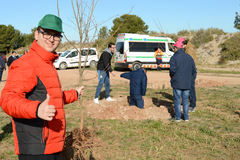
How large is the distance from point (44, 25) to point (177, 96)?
4.04 meters

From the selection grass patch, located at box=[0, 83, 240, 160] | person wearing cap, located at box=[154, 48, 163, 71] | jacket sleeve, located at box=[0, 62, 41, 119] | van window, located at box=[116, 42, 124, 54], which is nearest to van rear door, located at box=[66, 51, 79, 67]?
van window, located at box=[116, 42, 124, 54]

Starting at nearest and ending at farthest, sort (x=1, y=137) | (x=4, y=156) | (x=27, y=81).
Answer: (x=27, y=81) < (x=4, y=156) < (x=1, y=137)

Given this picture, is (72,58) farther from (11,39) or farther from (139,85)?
(11,39)

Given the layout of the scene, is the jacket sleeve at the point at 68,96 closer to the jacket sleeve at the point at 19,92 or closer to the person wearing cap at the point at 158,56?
the jacket sleeve at the point at 19,92

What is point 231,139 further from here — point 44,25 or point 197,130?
point 44,25

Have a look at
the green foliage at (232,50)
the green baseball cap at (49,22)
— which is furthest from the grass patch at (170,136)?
the green foliage at (232,50)

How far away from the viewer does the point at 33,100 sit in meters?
1.69

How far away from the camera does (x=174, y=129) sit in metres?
4.68

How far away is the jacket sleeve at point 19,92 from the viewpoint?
1.44 metres

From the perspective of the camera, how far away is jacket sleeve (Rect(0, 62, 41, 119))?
4.72ft

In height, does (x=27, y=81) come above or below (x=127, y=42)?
below

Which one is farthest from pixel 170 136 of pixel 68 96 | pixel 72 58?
pixel 72 58

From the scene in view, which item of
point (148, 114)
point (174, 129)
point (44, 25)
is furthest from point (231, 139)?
point (44, 25)

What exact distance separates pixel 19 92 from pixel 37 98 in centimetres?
19
